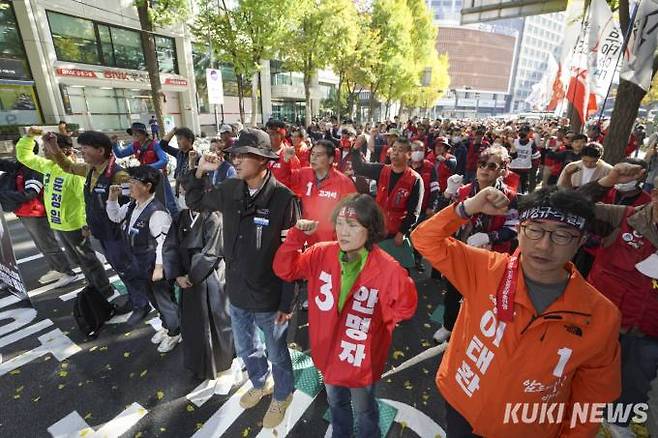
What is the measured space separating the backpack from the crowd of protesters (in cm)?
42

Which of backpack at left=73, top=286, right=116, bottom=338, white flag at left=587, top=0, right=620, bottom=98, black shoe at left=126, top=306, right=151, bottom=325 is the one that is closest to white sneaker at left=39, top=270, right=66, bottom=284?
backpack at left=73, top=286, right=116, bottom=338

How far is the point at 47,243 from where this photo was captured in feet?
18.1

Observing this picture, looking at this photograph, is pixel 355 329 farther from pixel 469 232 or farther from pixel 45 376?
pixel 45 376

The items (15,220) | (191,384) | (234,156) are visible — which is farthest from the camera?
(15,220)

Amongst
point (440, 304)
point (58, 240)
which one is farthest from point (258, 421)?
point (58, 240)

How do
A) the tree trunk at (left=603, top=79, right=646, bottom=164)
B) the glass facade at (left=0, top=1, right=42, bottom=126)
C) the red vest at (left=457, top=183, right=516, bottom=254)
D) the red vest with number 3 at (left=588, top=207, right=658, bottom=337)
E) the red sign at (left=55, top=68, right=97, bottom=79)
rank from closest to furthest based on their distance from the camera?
the red vest with number 3 at (left=588, top=207, right=658, bottom=337) → the red vest at (left=457, top=183, right=516, bottom=254) → the tree trunk at (left=603, top=79, right=646, bottom=164) → the glass facade at (left=0, top=1, right=42, bottom=126) → the red sign at (left=55, top=68, right=97, bottom=79)

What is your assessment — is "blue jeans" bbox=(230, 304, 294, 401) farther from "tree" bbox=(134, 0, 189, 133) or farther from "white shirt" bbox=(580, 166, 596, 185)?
"tree" bbox=(134, 0, 189, 133)

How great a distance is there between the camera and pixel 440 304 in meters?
5.16

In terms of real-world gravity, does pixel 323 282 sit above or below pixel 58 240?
above

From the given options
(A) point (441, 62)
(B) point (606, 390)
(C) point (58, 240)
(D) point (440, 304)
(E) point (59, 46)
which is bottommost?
(D) point (440, 304)

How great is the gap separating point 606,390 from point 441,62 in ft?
209

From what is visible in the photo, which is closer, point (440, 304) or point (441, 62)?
point (440, 304)

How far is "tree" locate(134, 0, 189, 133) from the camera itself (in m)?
12.0

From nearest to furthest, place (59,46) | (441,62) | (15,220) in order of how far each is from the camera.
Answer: (15,220) → (59,46) → (441,62)
